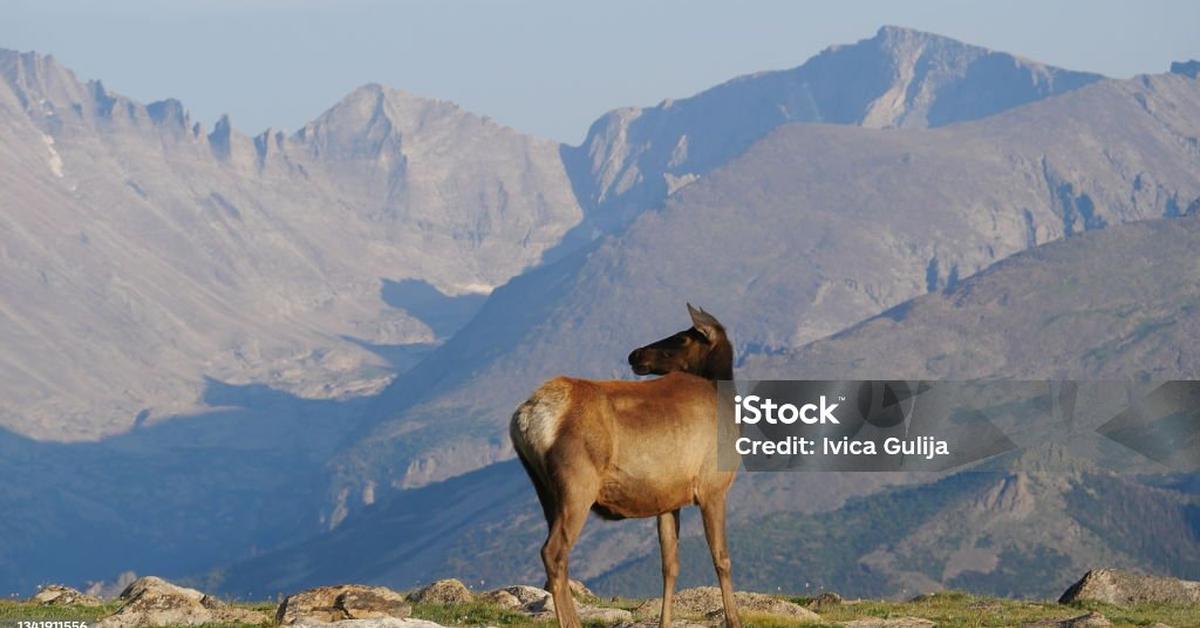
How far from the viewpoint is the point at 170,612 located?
47.0 meters

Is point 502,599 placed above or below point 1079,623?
above

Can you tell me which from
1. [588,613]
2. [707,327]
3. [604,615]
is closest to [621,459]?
[707,327]

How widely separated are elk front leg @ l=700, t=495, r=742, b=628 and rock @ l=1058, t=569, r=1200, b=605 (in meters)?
22.4

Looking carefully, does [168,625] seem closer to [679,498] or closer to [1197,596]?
[679,498]

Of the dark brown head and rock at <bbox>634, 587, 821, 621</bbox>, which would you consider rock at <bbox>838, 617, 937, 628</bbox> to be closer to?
rock at <bbox>634, 587, 821, 621</bbox>

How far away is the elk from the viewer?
38.1m

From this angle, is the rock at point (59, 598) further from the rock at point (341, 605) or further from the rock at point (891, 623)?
the rock at point (891, 623)

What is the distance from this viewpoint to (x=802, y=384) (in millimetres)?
46938

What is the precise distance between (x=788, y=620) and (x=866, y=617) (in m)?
4.84

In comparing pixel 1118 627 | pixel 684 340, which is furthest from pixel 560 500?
pixel 1118 627

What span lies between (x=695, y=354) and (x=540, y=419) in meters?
4.99

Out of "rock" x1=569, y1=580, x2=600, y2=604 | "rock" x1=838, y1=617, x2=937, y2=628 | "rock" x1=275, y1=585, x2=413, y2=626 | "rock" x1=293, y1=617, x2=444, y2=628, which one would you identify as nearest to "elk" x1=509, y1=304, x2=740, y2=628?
"rock" x1=293, y1=617, x2=444, y2=628
